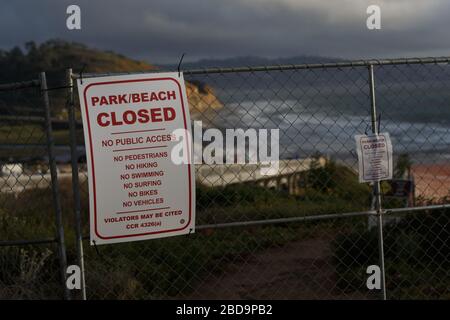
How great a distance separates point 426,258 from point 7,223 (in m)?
4.34

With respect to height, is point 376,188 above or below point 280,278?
above

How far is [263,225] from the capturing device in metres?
7.71

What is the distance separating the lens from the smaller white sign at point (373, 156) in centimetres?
512

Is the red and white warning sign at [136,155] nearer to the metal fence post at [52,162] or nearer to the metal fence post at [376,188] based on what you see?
the metal fence post at [52,162]

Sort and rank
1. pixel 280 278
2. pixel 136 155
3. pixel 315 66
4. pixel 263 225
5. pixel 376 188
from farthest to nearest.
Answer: pixel 263 225 < pixel 280 278 < pixel 376 188 < pixel 315 66 < pixel 136 155

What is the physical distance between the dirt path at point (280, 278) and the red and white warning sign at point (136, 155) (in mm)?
2387

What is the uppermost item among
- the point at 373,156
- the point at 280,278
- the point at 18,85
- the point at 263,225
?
the point at 18,85

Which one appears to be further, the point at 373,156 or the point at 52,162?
the point at 373,156

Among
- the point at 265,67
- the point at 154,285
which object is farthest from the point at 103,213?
the point at 154,285

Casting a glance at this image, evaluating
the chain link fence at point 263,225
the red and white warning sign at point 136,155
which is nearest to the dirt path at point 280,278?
the chain link fence at point 263,225

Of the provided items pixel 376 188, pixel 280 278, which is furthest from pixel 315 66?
pixel 280 278

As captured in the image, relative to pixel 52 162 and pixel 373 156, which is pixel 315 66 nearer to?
pixel 373 156

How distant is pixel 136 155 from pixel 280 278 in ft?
11.1

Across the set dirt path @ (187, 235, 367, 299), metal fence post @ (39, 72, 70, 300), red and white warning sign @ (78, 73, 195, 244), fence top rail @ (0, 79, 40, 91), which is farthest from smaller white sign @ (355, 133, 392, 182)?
fence top rail @ (0, 79, 40, 91)
